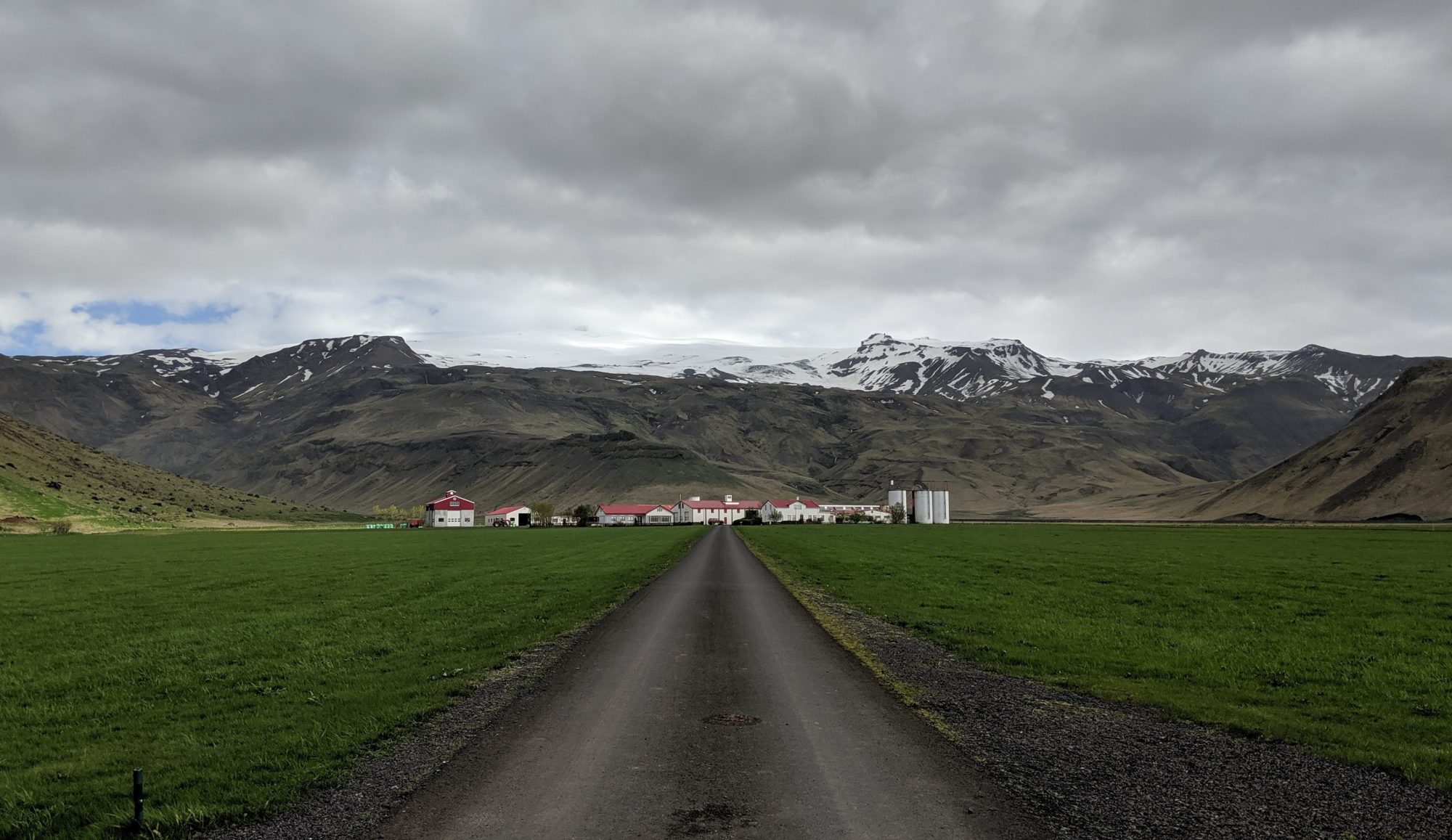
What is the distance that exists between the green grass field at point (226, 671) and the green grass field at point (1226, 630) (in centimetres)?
1335

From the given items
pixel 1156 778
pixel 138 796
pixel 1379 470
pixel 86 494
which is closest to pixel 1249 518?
→ pixel 1379 470

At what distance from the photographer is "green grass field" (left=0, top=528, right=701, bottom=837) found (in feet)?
36.1

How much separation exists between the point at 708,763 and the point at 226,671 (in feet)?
44.4

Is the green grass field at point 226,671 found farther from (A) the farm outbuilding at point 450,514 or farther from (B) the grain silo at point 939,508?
(B) the grain silo at point 939,508

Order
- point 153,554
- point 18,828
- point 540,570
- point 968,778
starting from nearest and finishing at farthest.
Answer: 1. point 18,828
2. point 968,778
3. point 540,570
4. point 153,554

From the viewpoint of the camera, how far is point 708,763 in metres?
11.6

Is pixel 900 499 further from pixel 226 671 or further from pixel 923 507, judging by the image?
pixel 226 671

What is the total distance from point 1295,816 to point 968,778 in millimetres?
3819

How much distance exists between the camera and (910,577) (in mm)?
42250

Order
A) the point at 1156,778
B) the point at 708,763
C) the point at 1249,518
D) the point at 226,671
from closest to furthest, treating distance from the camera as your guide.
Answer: the point at 1156,778 < the point at 708,763 < the point at 226,671 < the point at 1249,518

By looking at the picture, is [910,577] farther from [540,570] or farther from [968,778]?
[968,778]

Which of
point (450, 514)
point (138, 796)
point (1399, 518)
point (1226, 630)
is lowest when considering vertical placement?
point (1399, 518)

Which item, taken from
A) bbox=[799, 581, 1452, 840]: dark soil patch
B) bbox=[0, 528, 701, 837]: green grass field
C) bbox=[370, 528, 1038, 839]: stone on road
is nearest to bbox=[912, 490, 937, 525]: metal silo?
bbox=[0, 528, 701, 837]: green grass field

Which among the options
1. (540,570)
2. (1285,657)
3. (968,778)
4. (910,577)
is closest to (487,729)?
(968,778)
